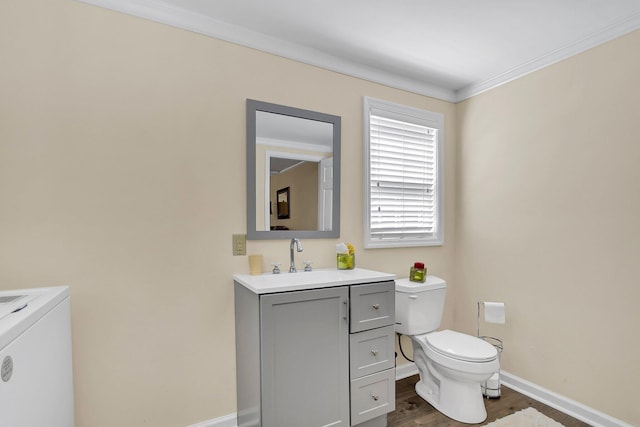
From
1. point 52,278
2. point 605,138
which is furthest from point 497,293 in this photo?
point 52,278

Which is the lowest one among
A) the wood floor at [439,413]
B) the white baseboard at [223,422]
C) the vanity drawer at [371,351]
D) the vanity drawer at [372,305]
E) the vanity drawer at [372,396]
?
the wood floor at [439,413]

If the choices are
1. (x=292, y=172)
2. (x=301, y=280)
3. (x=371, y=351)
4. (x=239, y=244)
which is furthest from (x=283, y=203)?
(x=371, y=351)

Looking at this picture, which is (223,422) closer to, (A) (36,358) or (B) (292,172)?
(A) (36,358)

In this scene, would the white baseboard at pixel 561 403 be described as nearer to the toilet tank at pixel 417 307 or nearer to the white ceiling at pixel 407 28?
the toilet tank at pixel 417 307

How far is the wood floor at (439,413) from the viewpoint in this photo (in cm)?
207

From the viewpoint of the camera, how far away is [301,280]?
1.83 m

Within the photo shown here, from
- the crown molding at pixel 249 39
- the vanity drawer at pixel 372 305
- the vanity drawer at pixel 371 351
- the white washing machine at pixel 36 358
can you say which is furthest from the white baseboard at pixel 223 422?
the crown molding at pixel 249 39

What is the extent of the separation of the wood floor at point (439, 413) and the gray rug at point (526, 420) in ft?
0.14

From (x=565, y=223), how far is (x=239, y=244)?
2.18 m

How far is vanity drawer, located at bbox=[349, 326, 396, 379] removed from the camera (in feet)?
5.99

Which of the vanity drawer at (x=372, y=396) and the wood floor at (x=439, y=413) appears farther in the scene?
the wood floor at (x=439, y=413)

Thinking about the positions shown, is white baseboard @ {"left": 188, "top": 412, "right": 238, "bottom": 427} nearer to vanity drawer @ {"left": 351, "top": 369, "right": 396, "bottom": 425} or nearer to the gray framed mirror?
vanity drawer @ {"left": 351, "top": 369, "right": 396, "bottom": 425}

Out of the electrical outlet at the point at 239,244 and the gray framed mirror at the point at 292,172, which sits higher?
the gray framed mirror at the point at 292,172

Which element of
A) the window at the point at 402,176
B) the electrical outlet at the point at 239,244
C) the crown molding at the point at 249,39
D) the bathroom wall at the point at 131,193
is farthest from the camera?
the window at the point at 402,176
